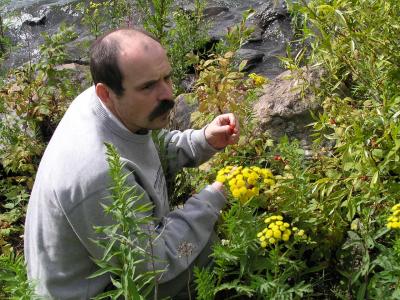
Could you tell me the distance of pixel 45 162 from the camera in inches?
108

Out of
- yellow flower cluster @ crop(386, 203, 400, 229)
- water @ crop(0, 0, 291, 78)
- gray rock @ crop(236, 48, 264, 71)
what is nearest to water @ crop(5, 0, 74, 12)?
water @ crop(0, 0, 291, 78)

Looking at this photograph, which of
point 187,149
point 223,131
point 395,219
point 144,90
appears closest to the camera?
point 395,219

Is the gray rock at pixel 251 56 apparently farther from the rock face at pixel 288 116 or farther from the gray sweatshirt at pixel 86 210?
the gray sweatshirt at pixel 86 210

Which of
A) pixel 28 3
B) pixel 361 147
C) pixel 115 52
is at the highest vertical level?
pixel 115 52

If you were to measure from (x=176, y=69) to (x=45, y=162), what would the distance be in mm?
2217

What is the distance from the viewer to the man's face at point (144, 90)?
2727mm

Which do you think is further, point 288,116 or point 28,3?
point 28,3

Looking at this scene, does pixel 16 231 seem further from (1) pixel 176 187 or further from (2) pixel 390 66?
(2) pixel 390 66

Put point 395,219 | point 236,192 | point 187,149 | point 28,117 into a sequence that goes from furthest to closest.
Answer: point 28,117 → point 187,149 → point 236,192 → point 395,219

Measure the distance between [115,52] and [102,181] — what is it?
58cm

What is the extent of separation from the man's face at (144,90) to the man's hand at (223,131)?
38 cm

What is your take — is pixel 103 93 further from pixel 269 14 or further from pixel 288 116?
pixel 269 14

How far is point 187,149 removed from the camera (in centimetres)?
338

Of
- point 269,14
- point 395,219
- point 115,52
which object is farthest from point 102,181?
point 269,14
